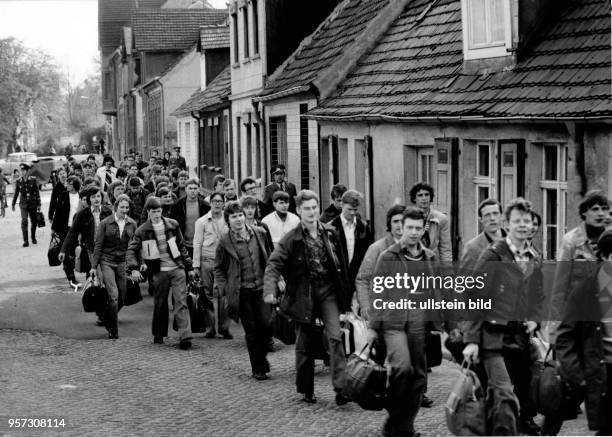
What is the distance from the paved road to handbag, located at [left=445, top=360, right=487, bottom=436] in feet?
3.87

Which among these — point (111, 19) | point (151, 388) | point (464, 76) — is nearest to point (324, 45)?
point (464, 76)

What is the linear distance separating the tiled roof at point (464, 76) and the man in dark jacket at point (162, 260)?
13.1ft

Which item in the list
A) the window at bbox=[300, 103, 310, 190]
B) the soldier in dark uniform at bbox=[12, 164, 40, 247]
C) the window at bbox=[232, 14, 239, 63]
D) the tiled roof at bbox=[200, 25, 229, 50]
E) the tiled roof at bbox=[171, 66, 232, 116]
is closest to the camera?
the window at bbox=[300, 103, 310, 190]

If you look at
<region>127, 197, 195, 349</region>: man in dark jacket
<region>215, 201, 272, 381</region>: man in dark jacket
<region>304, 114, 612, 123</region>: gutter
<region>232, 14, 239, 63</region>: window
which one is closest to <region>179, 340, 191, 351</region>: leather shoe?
<region>127, 197, 195, 349</region>: man in dark jacket

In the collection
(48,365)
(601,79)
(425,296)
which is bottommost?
(48,365)

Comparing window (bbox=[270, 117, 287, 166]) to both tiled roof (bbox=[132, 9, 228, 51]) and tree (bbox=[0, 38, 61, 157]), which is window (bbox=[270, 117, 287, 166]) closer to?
tiled roof (bbox=[132, 9, 228, 51])

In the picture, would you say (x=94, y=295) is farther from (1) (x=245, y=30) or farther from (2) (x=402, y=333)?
(1) (x=245, y=30)

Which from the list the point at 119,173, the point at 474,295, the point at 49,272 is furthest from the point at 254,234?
the point at 119,173

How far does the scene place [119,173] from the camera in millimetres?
27781

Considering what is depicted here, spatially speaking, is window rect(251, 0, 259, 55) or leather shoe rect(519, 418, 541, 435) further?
window rect(251, 0, 259, 55)

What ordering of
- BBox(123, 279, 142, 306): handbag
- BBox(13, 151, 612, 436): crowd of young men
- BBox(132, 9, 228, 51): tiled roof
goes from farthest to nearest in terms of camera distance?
BBox(132, 9, 228, 51): tiled roof → BBox(123, 279, 142, 306): handbag → BBox(13, 151, 612, 436): crowd of young men

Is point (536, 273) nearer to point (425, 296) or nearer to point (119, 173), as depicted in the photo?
point (425, 296)

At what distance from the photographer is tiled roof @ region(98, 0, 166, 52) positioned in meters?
80.3

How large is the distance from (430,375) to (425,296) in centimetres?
305
